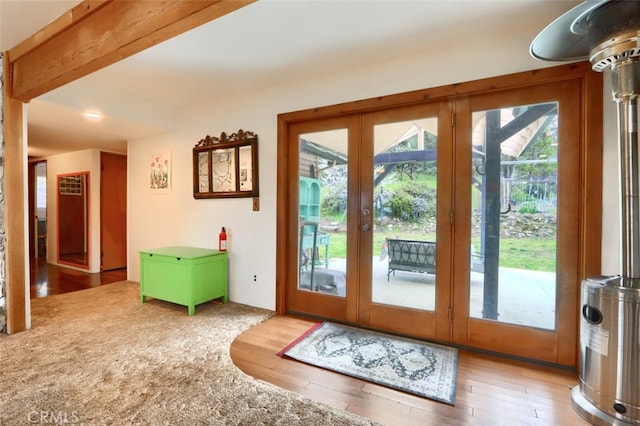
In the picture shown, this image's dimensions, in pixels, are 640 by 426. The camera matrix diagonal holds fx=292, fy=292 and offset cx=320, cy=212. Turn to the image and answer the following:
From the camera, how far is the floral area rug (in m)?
1.86

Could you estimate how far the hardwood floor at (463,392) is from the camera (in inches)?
62.2

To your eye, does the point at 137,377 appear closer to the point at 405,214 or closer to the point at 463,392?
the point at 463,392

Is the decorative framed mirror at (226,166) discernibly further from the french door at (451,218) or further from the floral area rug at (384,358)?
the floral area rug at (384,358)

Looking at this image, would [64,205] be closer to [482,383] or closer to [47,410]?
[47,410]

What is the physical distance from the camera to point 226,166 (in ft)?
11.3

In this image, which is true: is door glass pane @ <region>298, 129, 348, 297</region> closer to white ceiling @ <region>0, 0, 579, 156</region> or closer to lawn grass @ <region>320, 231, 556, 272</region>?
white ceiling @ <region>0, 0, 579, 156</region>

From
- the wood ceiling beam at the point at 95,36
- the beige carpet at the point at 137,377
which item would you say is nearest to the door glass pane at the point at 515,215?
the beige carpet at the point at 137,377

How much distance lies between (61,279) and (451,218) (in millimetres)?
5574

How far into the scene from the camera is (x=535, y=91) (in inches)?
84.2

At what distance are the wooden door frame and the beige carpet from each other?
0.63 meters

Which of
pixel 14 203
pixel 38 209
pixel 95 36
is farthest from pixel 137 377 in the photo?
pixel 38 209

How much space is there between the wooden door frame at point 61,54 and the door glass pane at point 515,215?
2.02 metres

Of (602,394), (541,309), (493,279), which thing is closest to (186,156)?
(493,279)

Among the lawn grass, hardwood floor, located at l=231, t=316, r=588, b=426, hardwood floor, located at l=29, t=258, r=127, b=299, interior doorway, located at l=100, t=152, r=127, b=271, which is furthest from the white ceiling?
hardwood floor, located at l=231, t=316, r=588, b=426
